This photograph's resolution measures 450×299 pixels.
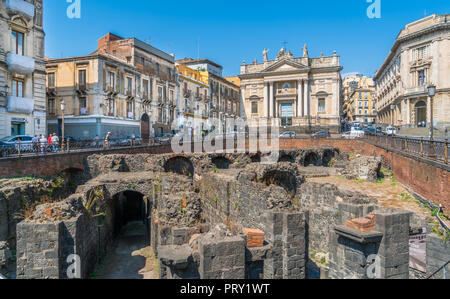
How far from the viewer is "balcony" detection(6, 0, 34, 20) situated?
70.9 ft

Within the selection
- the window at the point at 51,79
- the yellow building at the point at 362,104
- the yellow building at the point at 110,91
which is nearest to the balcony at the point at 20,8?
the yellow building at the point at 110,91

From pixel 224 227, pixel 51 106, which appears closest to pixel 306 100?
pixel 51 106

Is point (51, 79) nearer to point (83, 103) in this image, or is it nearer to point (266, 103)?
point (83, 103)

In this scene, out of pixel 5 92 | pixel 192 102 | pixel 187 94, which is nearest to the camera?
pixel 5 92

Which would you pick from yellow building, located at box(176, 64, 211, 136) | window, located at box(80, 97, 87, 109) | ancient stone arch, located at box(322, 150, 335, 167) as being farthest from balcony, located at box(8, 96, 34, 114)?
ancient stone arch, located at box(322, 150, 335, 167)

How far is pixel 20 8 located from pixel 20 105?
6.80 metres

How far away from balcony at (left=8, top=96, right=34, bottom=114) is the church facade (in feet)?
106

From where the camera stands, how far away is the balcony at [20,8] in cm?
2162

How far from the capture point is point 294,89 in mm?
48500

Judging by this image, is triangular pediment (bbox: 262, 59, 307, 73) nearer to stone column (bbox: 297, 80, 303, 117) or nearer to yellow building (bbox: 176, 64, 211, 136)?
stone column (bbox: 297, 80, 303, 117)

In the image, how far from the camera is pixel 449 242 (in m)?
6.84

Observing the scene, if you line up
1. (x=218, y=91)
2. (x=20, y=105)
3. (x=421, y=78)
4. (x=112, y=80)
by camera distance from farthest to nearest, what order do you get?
Answer: (x=218, y=91) < (x=421, y=78) < (x=112, y=80) < (x=20, y=105)

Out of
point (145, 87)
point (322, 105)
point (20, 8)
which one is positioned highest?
point (20, 8)
